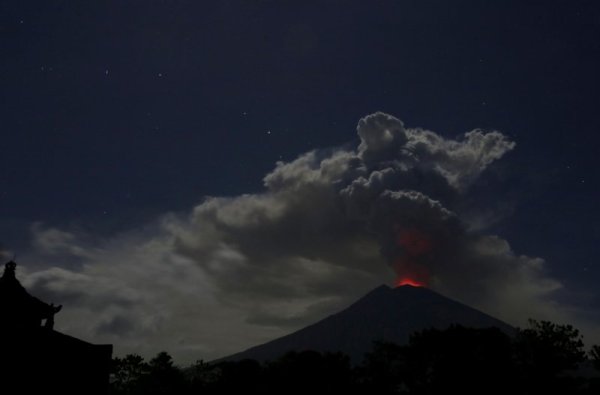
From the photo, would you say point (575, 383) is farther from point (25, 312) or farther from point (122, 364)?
point (122, 364)

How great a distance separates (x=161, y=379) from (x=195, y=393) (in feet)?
58.4

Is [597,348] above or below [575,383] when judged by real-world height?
above

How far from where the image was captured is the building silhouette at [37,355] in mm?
21797

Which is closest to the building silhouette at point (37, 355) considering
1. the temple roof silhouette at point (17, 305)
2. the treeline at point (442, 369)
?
the temple roof silhouette at point (17, 305)

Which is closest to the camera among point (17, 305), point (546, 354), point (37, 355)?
point (37, 355)

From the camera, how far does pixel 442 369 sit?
201 feet

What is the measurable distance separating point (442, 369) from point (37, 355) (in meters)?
50.5

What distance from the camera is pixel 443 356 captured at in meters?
62.7

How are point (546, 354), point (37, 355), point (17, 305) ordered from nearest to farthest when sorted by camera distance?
point (37, 355) < point (17, 305) < point (546, 354)

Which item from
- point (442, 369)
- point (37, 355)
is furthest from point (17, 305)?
point (442, 369)

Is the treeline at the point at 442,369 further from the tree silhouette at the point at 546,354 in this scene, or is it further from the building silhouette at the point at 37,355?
the building silhouette at the point at 37,355

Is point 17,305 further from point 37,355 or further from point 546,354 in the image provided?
point 546,354

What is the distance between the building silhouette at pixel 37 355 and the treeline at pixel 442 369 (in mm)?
40384

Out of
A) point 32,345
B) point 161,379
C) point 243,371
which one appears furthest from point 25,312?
point 161,379
